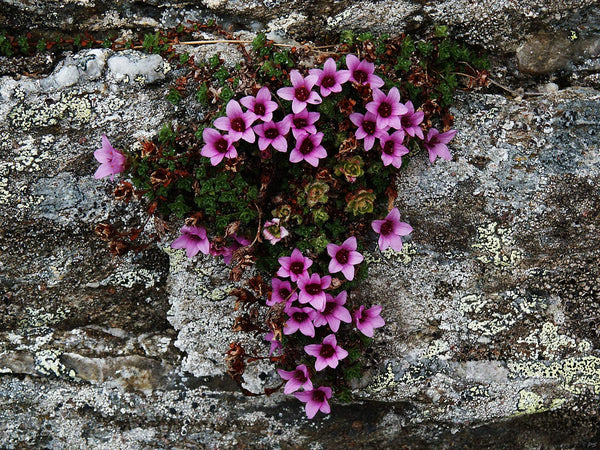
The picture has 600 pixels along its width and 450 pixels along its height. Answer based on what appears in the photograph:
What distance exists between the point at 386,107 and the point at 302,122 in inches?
19.3

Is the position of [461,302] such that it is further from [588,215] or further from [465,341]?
[588,215]

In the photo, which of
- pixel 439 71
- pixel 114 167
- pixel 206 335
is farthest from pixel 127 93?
pixel 439 71

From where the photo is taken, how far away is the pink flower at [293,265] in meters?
3.62

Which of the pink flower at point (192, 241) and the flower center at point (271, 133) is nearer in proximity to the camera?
the flower center at point (271, 133)

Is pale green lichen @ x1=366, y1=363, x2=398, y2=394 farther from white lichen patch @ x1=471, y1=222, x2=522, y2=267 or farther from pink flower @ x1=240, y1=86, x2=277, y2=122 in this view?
pink flower @ x1=240, y1=86, x2=277, y2=122

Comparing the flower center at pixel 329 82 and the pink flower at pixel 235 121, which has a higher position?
the flower center at pixel 329 82

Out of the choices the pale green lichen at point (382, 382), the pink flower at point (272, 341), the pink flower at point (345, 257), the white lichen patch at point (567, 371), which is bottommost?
the pale green lichen at point (382, 382)

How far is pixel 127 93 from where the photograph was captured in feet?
13.0

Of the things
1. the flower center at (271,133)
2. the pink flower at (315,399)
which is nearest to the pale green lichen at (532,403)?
the pink flower at (315,399)

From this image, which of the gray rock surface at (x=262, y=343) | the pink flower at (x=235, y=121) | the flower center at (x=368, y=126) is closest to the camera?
the pink flower at (x=235, y=121)

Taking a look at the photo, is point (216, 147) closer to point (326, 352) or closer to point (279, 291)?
point (279, 291)

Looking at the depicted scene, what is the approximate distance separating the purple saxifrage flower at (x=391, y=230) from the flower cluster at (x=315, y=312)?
18 centimetres

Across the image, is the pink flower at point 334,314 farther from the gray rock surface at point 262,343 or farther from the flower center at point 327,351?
the gray rock surface at point 262,343

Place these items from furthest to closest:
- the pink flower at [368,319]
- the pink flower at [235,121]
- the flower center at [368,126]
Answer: the pink flower at [368,319] < the flower center at [368,126] < the pink flower at [235,121]
